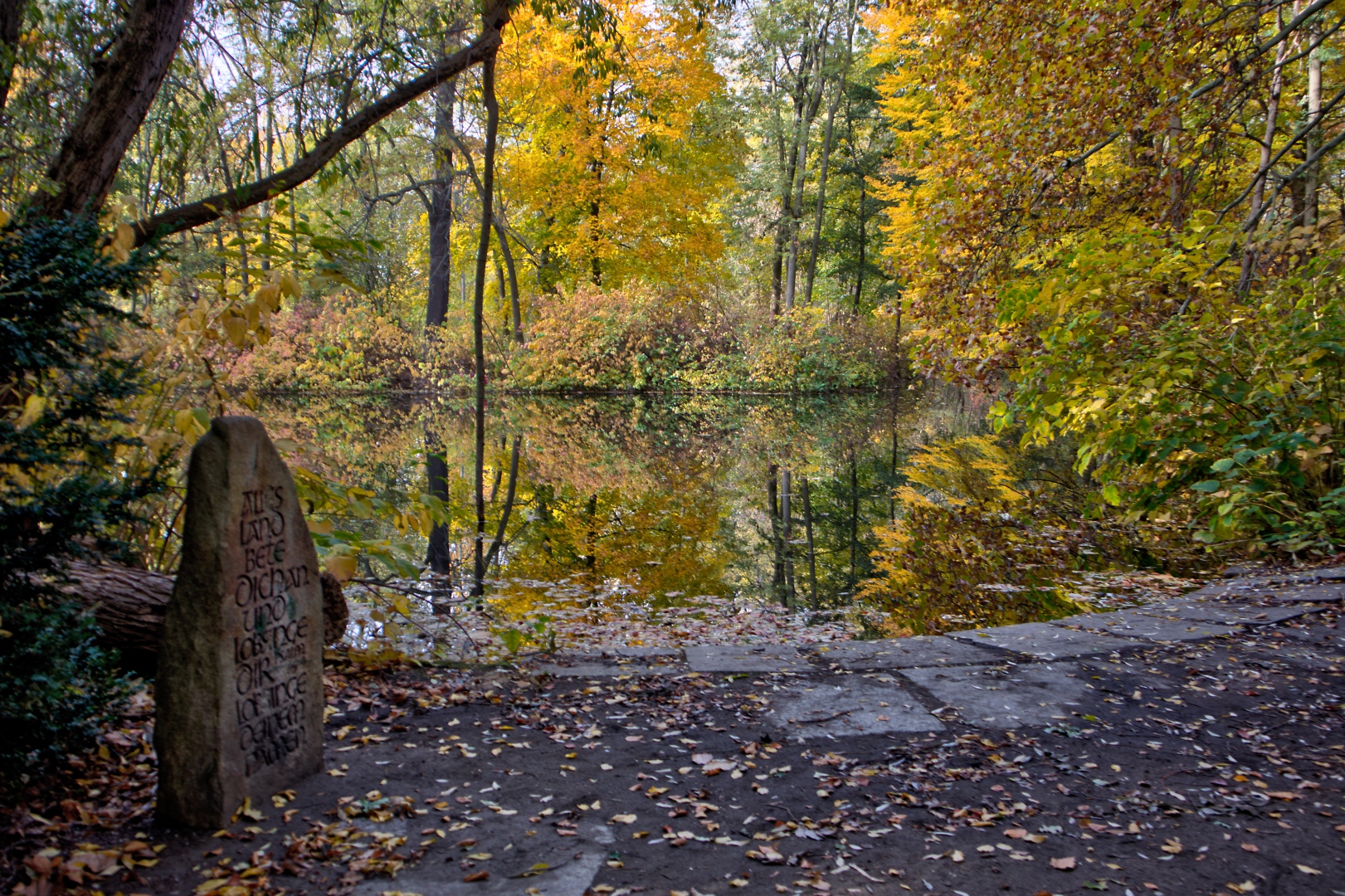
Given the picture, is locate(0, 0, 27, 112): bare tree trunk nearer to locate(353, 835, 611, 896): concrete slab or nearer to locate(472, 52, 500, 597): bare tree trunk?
locate(472, 52, 500, 597): bare tree trunk

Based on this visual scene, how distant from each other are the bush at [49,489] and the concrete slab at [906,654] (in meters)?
3.53

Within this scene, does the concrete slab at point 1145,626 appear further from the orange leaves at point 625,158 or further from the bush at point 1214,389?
the orange leaves at point 625,158

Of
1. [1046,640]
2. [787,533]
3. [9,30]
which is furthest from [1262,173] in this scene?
[9,30]

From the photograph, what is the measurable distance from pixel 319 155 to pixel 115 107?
118 centimetres

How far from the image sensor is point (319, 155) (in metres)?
5.51

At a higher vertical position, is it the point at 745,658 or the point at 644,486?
the point at 644,486

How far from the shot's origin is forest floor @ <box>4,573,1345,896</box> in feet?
8.55

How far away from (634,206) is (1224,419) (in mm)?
17794

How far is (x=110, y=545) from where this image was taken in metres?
2.65

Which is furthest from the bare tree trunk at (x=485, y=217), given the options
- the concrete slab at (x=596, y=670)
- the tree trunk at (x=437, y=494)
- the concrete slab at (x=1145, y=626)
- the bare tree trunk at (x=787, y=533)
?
the concrete slab at (x=1145, y=626)

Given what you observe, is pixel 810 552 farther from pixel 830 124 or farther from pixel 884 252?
pixel 830 124

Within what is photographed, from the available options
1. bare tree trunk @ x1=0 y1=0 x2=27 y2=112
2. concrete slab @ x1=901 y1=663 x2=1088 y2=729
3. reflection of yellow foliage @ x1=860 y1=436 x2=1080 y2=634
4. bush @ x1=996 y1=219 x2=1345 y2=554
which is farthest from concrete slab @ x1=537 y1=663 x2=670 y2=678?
bush @ x1=996 y1=219 x2=1345 y2=554

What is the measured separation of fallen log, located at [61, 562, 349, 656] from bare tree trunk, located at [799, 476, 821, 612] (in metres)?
4.30

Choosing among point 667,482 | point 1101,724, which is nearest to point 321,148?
point 1101,724
